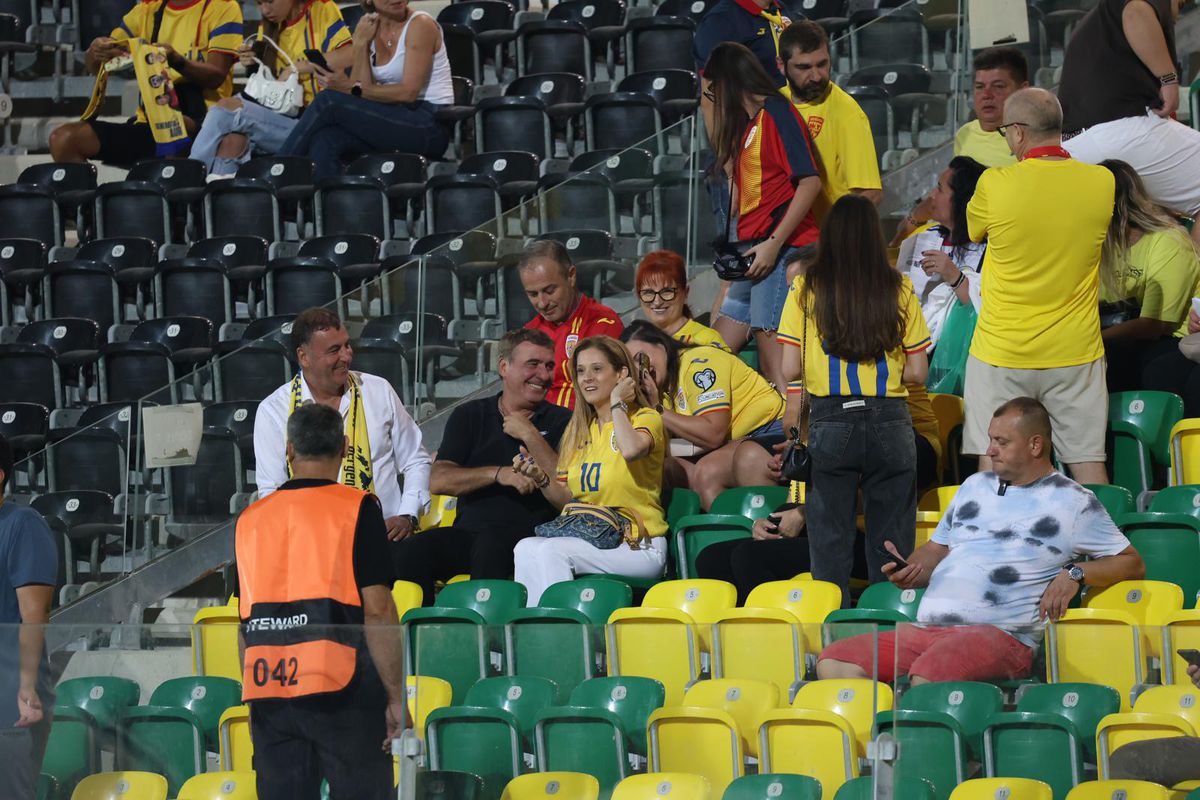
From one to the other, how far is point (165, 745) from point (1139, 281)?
3.91 metres

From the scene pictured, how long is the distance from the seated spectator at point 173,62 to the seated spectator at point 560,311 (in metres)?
4.45

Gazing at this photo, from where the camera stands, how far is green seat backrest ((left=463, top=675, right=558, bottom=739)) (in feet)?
15.9

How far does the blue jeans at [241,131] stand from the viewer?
11.2 metres

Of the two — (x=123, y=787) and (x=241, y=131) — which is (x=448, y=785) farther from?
(x=241, y=131)

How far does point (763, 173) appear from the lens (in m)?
7.67

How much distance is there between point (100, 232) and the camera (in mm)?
11070

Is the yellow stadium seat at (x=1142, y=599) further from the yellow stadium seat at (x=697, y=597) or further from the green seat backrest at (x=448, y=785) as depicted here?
the green seat backrest at (x=448, y=785)

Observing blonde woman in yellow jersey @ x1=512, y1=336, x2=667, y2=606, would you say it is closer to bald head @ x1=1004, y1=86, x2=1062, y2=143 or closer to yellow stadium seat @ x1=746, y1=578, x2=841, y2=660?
yellow stadium seat @ x1=746, y1=578, x2=841, y2=660

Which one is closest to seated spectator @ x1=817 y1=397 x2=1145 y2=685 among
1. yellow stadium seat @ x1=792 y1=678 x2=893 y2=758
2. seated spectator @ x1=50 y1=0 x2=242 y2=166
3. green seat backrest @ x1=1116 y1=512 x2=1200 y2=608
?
green seat backrest @ x1=1116 y1=512 x2=1200 y2=608

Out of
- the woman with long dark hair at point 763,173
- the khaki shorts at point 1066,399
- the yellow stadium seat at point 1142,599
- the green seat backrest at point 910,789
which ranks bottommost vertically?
the green seat backrest at point 910,789

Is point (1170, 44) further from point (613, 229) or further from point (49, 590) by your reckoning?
point (49, 590)

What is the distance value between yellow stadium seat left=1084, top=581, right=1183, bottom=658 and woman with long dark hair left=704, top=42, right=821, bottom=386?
6.85 feet

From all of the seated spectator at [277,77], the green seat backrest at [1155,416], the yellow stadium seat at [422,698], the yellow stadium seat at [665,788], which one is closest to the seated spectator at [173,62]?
the seated spectator at [277,77]

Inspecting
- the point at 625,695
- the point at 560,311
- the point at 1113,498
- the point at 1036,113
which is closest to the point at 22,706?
the point at 625,695
